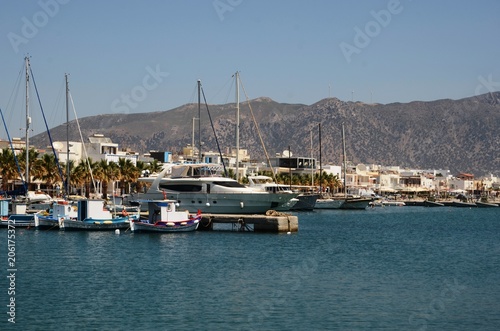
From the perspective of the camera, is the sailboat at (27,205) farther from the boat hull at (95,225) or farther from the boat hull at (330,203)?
the boat hull at (330,203)

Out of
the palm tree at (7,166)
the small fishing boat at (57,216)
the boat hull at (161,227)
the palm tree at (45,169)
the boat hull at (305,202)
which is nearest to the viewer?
the boat hull at (161,227)

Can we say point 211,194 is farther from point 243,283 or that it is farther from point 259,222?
point 243,283

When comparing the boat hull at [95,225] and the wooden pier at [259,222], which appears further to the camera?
the wooden pier at [259,222]

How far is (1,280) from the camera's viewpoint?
119 feet

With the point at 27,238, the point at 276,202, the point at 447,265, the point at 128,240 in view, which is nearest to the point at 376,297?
the point at 447,265

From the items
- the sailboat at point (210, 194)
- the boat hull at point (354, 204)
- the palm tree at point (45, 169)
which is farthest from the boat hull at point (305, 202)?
the palm tree at point (45, 169)

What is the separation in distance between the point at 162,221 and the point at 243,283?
23.8 m

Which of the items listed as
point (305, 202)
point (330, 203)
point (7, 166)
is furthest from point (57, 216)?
point (330, 203)

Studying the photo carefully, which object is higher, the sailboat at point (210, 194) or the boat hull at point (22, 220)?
the sailboat at point (210, 194)

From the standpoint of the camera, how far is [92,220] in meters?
61.3

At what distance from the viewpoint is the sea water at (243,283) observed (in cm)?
2894

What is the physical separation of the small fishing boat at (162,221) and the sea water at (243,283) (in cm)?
72

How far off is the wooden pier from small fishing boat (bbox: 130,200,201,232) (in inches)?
148

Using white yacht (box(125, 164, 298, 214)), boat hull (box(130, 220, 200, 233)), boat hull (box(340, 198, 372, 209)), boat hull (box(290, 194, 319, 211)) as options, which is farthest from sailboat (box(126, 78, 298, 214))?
boat hull (box(340, 198, 372, 209))
